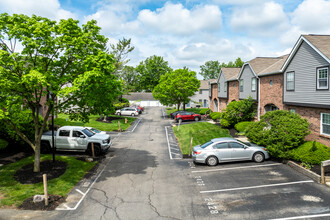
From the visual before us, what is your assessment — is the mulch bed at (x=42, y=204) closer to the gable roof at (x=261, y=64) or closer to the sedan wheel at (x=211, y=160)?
the sedan wheel at (x=211, y=160)

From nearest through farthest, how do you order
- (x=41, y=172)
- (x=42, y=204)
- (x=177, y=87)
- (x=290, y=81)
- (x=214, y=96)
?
(x=42, y=204)
(x=41, y=172)
(x=290, y=81)
(x=214, y=96)
(x=177, y=87)

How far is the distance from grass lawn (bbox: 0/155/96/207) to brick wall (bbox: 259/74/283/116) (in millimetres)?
15935

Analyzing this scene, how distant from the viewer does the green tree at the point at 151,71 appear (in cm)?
9288

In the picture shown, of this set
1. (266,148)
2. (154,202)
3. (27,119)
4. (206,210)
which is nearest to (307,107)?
(266,148)

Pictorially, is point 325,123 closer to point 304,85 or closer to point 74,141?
point 304,85

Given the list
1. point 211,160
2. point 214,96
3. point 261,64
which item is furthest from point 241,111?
point 214,96

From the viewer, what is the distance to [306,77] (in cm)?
1636

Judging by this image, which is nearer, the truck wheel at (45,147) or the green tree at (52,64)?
the green tree at (52,64)

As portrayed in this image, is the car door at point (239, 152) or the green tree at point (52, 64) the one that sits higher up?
the green tree at point (52, 64)

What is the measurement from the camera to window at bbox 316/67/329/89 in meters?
14.5

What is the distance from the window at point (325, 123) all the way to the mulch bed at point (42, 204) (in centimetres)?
1540

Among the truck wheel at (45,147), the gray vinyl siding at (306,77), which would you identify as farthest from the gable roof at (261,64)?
the truck wheel at (45,147)

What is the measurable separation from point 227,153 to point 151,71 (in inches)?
3182

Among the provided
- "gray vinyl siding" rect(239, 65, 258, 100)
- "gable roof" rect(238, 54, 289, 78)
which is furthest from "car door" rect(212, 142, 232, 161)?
"gray vinyl siding" rect(239, 65, 258, 100)
